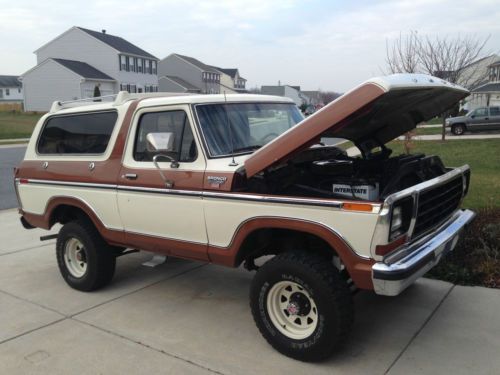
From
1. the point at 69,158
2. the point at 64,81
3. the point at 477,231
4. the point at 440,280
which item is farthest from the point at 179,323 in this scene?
the point at 64,81

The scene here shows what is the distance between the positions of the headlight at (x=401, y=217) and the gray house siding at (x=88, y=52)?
51.6 m

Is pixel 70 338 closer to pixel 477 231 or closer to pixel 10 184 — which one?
pixel 477 231

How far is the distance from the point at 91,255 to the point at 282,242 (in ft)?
6.90

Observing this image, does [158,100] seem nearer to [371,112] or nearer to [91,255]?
[91,255]

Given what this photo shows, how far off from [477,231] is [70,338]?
4390mm

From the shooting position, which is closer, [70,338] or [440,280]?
[70,338]

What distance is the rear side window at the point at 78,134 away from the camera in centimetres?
503

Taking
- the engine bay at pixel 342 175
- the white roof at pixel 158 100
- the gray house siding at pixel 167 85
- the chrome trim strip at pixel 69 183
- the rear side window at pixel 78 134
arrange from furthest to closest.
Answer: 1. the gray house siding at pixel 167 85
2. the rear side window at pixel 78 134
3. the chrome trim strip at pixel 69 183
4. the white roof at pixel 158 100
5. the engine bay at pixel 342 175

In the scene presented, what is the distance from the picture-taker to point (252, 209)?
3836 millimetres

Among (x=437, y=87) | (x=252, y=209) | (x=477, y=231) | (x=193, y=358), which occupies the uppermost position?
(x=437, y=87)

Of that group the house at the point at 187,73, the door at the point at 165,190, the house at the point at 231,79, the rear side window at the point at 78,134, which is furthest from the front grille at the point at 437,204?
the house at the point at 231,79

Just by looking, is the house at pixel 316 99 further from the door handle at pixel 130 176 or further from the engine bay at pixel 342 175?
the door handle at pixel 130 176

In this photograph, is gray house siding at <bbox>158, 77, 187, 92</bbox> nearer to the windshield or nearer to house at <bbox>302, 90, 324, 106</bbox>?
house at <bbox>302, 90, 324, 106</bbox>

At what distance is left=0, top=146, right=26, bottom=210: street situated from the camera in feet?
35.4
